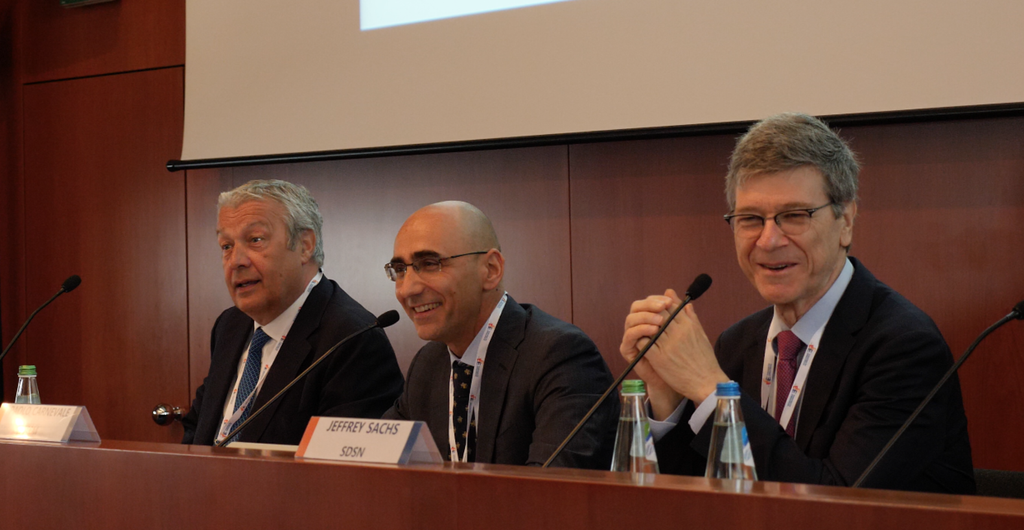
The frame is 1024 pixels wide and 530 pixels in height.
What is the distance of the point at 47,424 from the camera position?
1490mm

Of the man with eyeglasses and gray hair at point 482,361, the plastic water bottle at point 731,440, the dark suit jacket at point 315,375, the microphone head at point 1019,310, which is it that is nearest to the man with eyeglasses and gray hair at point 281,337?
the dark suit jacket at point 315,375

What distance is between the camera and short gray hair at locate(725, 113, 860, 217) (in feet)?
5.57

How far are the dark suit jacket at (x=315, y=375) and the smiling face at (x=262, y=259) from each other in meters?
0.11

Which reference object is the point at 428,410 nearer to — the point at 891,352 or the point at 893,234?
the point at 891,352

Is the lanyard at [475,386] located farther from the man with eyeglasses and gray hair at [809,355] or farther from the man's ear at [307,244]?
the man's ear at [307,244]

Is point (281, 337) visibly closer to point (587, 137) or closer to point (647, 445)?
point (587, 137)

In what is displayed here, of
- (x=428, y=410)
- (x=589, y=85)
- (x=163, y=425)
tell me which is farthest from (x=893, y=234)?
(x=163, y=425)

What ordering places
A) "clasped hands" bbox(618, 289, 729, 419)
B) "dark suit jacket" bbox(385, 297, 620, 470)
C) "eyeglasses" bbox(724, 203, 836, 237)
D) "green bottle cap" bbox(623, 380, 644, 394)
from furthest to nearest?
"dark suit jacket" bbox(385, 297, 620, 470) < "eyeglasses" bbox(724, 203, 836, 237) < "clasped hands" bbox(618, 289, 729, 419) < "green bottle cap" bbox(623, 380, 644, 394)

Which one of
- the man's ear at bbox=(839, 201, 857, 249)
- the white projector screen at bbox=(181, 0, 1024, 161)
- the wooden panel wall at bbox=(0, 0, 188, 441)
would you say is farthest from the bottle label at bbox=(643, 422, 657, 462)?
the wooden panel wall at bbox=(0, 0, 188, 441)

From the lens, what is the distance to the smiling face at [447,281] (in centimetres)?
218

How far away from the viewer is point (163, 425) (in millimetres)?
3318

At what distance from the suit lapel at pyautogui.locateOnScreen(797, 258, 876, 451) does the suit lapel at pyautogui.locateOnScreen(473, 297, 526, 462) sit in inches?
27.2

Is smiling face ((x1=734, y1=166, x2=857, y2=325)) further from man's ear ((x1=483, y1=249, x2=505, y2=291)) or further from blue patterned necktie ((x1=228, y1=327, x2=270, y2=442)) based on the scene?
blue patterned necktie ((x1=228, y1=327, x2=270, y2=442))

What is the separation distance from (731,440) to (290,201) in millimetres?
1908
